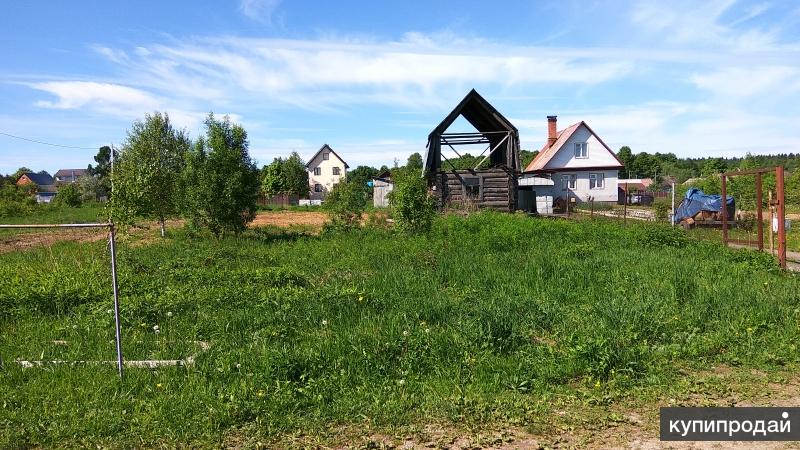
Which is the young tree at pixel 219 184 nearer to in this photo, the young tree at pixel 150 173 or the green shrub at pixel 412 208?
the young tree at pixel 150 173

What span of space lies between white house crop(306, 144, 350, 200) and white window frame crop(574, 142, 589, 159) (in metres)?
36.0

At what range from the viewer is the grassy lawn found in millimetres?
4156

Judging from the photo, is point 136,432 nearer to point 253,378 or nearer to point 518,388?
point 253,378

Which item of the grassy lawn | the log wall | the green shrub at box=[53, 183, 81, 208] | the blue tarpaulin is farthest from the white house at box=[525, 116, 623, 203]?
the green shrub at box=[53, 183, 81, 208]

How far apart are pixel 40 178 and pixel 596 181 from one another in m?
107

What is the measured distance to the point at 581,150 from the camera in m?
41.0

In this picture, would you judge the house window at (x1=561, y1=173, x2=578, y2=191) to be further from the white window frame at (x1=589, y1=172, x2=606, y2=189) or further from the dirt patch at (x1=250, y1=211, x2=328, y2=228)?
the dirt patch at (x1=250, y1=211, x2=328, y2=228)

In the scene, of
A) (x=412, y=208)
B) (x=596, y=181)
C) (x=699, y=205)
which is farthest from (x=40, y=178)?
(x=699, y=205)

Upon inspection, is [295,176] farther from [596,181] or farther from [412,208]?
[412,208]

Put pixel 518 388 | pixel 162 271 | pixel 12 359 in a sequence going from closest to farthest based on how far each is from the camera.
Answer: pixel 518 388 → pixel 12 359 → pixel 162 271

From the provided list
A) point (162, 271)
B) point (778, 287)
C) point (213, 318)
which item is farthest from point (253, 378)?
point (778, 287)

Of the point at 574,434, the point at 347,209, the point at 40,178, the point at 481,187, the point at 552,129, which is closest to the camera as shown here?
the point at 574,434

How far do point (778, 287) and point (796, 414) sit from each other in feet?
14.6

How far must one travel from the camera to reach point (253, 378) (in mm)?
4812
